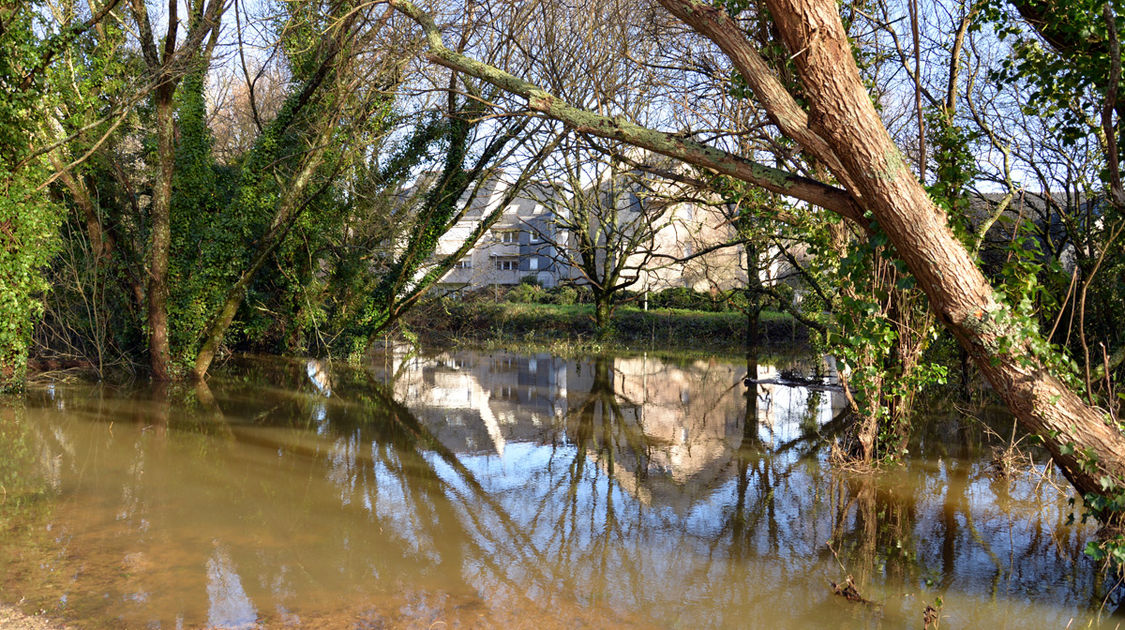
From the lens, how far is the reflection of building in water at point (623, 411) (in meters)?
9.16

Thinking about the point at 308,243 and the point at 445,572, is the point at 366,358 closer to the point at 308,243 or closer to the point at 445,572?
the point at 308,243

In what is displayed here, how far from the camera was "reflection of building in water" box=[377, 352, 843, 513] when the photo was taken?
360 inches

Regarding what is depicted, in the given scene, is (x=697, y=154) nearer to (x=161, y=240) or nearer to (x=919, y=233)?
(x=919, y=233)

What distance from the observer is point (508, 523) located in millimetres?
6816

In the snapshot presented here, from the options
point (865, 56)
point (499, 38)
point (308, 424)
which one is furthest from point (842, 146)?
point (499, 38)

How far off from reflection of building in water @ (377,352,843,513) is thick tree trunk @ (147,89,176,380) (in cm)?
445

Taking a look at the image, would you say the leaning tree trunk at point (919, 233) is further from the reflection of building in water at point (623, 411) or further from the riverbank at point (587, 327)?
the riverbank at point (587, 327)

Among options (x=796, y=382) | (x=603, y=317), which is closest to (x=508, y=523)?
(x=796, y=382)

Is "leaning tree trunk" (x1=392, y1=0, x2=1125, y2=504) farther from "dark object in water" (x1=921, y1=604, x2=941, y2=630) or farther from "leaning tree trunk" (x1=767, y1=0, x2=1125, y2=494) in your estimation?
"dark object in water" (x1=921, y1=604, x2=941, y2=630)

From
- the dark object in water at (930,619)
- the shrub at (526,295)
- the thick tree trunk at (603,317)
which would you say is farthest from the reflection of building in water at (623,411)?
the shrub at (526,295)

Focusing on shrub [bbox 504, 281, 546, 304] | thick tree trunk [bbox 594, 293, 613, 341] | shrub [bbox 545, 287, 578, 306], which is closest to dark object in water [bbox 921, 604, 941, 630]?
thick tree trunk [bbox 594, 293, 613, 341]

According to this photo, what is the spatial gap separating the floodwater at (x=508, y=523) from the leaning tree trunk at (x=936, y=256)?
1126mm

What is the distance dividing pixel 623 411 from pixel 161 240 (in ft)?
28.8

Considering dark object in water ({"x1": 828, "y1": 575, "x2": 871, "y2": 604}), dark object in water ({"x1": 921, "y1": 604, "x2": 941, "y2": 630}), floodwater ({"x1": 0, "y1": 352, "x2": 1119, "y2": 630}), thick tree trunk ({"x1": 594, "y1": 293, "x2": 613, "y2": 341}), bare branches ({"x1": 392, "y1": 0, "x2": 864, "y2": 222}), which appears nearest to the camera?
dark object in water ({"x1": 921, "y1": 604, "x2": 941, "y2": 630})
